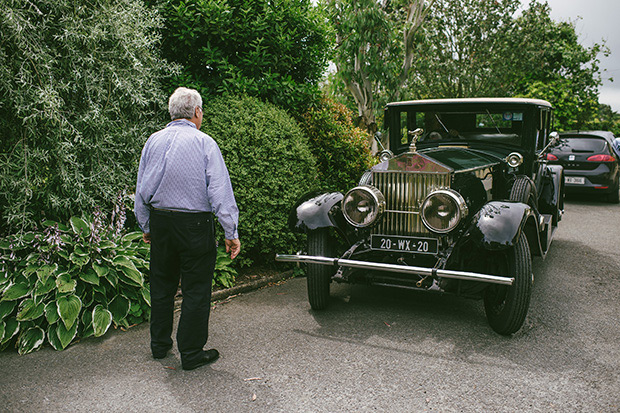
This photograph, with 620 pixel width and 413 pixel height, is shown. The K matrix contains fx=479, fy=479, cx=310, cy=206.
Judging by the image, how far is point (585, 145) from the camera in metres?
10.8

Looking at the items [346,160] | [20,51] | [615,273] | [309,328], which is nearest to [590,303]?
[615,273]

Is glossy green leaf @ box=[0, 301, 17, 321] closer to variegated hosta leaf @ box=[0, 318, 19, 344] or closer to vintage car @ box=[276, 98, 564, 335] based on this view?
variegated hosta leaf @ box=[0, 318, 19, 344]

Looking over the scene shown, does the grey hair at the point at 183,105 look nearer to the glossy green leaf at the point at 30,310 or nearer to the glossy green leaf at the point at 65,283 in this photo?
the glossy green leaf at the point at 65,283

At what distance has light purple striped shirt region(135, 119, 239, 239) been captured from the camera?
10.5ft

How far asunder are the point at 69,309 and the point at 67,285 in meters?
0.19

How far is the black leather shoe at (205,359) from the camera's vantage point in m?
3.35

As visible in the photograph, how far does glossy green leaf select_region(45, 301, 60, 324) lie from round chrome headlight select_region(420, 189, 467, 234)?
9.89 ft

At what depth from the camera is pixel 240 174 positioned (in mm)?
5129

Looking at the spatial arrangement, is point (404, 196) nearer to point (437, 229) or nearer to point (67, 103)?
point (437, 229)

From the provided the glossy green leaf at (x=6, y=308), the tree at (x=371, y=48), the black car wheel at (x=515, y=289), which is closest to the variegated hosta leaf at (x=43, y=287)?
the glossy green leaf at (x=6, y=308)

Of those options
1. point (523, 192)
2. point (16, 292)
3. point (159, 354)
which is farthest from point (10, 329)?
point (523, 192)

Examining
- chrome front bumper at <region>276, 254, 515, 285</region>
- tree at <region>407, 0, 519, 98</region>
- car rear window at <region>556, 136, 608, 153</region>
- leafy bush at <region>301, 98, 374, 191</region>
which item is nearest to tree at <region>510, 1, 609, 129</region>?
tree at <region>407, 0, 519, 98</region>

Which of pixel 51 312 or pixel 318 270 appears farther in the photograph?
pixel 318 270

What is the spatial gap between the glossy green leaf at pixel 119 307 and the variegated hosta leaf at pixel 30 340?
21.4 inches
